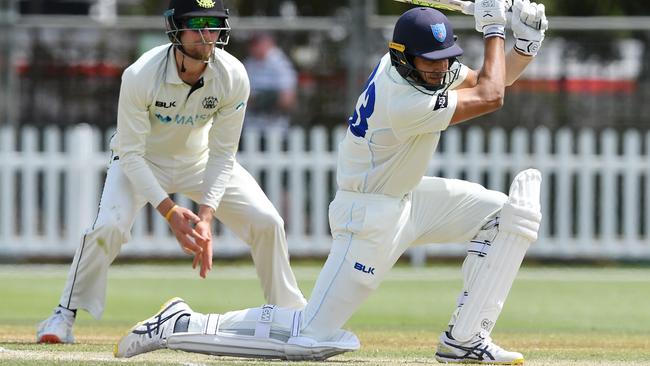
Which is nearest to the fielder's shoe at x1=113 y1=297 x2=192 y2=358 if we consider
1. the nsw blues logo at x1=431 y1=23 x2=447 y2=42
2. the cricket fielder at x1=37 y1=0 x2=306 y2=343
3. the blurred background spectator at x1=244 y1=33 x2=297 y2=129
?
the cricket fielder at x1=37 y1=0 x2=306 y2=343

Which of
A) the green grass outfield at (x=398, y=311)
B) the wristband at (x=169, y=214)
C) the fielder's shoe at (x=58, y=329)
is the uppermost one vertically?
the wristband at (x=169, y=214)

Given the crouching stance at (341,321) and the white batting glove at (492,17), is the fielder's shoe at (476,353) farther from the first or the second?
the white batting glove at (492,17)

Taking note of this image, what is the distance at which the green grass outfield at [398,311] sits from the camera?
6.79m

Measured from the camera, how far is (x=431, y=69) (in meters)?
6.22

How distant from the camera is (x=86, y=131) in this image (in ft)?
42.7

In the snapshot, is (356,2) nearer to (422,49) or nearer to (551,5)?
(551,5)

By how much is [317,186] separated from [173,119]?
18.4 ft

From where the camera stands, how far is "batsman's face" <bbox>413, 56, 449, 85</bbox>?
20.4ft

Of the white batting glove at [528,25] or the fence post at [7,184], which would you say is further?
the fence post at [7,184]

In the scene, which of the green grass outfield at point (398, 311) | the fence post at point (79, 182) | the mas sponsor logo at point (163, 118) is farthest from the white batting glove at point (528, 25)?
the fence post at point (79, 182)

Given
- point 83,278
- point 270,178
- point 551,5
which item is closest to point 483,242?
point 83,278

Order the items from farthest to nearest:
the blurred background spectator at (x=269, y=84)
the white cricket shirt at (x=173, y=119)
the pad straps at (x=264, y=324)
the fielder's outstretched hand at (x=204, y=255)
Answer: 1. the blurred background spectator at (x=269, y=84)
2. the white cricket shirt at (x=173, y=119)
3. the fielder's outstretched hand at (x=204, y=255)
4. the pad straps at (x=264, y=324)

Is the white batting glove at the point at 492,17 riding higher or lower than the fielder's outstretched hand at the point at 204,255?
higher

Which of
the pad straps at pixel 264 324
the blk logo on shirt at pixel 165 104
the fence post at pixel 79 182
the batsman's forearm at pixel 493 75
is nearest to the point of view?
the batsman's forearm at pixel 493 75
